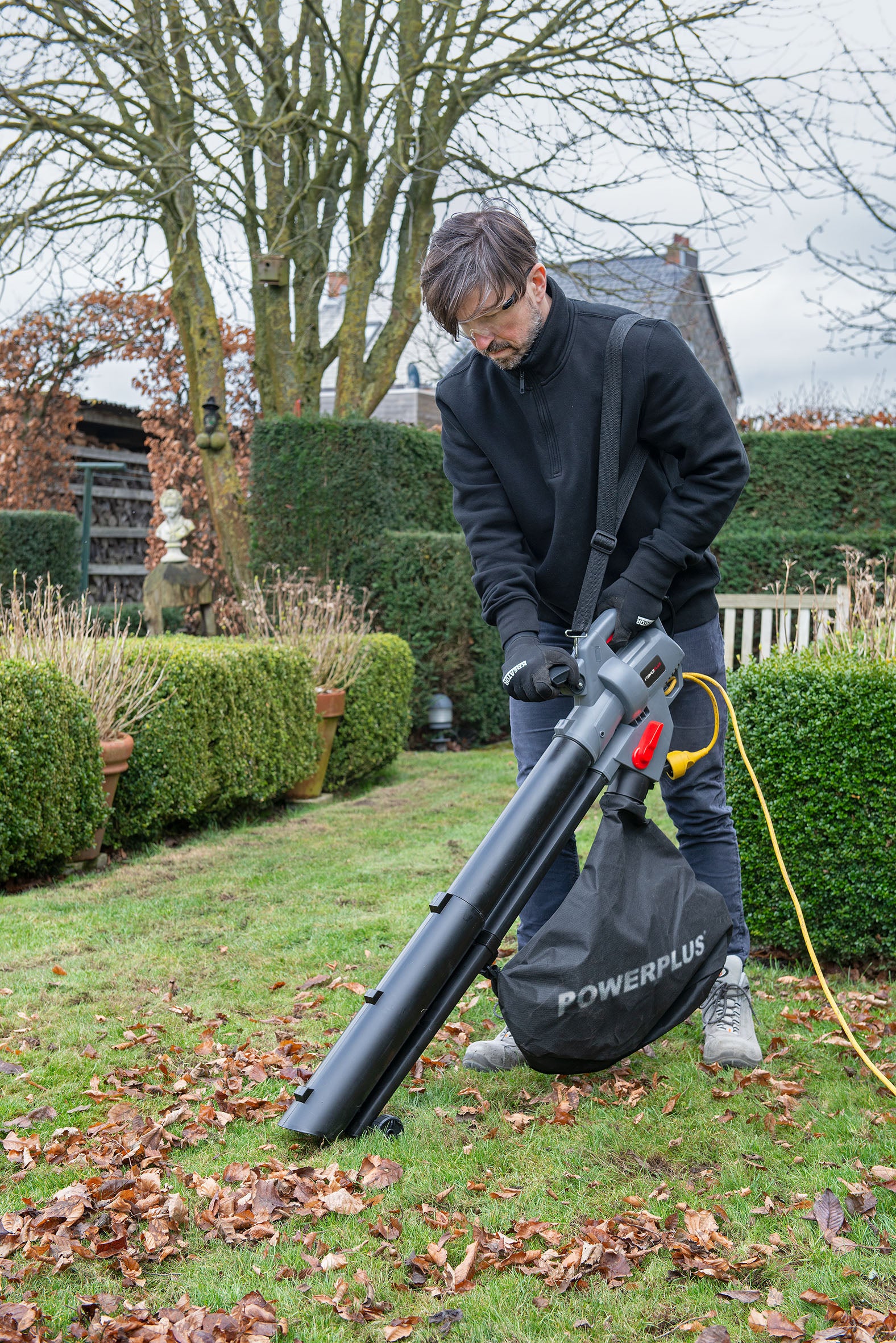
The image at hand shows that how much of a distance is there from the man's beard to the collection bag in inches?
40.5

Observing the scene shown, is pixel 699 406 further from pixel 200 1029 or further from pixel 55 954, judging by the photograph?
pixel 55 954

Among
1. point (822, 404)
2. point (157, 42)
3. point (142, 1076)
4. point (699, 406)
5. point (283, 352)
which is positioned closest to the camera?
point (699, 406)

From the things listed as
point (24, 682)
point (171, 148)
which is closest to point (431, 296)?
point (24, 682)

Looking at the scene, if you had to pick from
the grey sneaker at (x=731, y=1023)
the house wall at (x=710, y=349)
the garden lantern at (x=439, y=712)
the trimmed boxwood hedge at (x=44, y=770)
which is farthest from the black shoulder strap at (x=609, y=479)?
the house wall at (x=710, y=349)

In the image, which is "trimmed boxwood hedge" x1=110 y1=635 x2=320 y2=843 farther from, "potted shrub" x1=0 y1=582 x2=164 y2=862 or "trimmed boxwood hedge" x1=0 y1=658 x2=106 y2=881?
"trimmed boxwood hedge" x1=0 y1=658 x2=106 y2=881

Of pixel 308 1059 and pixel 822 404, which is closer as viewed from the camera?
pixel 308 1059

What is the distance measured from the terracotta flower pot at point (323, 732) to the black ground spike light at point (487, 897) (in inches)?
191

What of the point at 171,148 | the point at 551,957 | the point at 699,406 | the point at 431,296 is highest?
the point at 171,148

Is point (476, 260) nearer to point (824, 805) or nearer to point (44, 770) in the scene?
point (824, 805)

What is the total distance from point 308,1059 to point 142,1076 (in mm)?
430

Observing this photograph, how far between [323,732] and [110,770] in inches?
92.5

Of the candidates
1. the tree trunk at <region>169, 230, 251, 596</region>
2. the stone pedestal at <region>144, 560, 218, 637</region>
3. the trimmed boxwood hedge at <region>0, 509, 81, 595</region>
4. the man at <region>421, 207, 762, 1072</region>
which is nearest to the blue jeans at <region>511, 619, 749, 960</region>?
the man at <region>421, 207, 762, 1072</region>

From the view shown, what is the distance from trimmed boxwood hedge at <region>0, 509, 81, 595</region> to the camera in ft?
38.7

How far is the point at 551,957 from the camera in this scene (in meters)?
2.36
